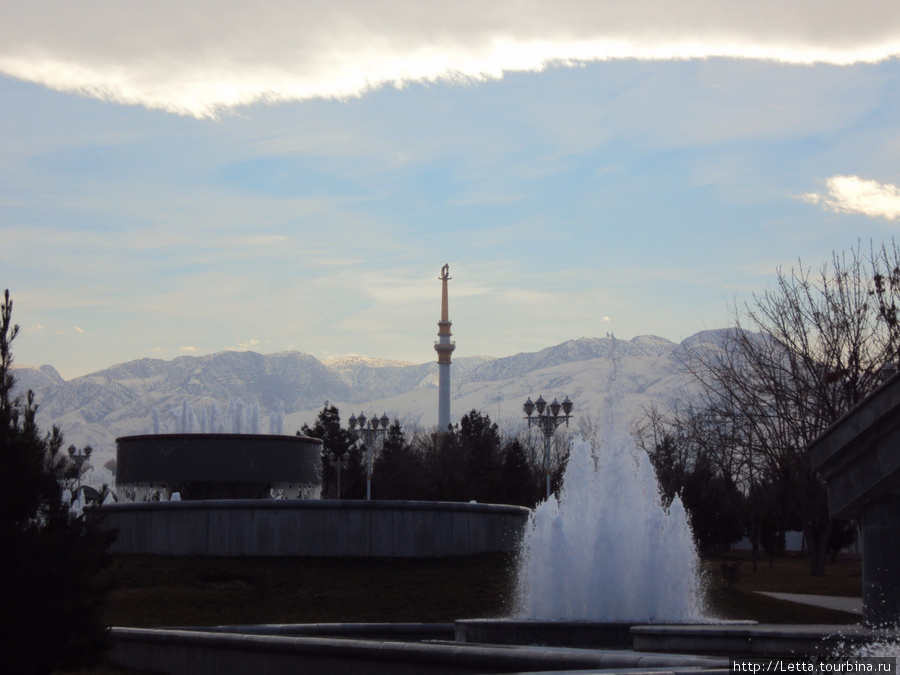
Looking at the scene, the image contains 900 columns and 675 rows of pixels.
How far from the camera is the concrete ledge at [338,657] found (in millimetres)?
7512

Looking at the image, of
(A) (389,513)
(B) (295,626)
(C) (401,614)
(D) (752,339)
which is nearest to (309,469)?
(A) (389,513)

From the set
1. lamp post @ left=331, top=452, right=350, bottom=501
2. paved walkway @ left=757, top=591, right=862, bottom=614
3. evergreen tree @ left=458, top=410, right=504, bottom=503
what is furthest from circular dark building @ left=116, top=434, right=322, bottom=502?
lamp post @ left=331, top=452, right=350, bottom=501

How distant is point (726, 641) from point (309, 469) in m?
14.7

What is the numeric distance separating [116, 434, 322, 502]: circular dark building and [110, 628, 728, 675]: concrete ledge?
1002cm

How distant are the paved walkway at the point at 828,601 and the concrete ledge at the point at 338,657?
1349cm

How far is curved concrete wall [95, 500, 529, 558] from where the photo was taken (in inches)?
782

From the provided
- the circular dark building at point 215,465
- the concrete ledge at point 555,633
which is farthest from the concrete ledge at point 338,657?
the circular dark building at point 215,465

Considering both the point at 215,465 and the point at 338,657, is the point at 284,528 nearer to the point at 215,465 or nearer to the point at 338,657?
the point at 215,465

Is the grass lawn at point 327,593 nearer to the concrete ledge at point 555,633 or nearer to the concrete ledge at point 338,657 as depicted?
the concrete ledge at point 338,657

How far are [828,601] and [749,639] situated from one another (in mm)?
13828

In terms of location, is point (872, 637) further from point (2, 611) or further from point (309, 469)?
point (309, 469)

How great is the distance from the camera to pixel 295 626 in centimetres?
1339

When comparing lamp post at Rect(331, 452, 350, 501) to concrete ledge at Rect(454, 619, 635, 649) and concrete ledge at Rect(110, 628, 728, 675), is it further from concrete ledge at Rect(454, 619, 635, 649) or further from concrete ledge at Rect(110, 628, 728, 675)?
concrete ledge at Rect(110, 628, 728, 675)

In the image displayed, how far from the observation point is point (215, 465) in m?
22.1
